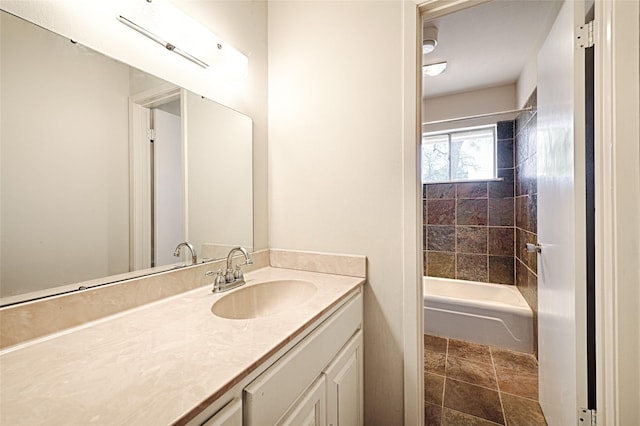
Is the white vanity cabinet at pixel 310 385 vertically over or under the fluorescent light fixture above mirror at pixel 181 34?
under

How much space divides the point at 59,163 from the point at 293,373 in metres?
0.91

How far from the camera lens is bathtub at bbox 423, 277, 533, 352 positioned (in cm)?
211

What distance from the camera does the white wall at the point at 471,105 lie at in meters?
2.76

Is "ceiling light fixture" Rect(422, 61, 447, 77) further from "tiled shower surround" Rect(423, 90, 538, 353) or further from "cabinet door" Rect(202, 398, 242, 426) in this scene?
"cabinet door" Rect(202, 398, 242, 426)

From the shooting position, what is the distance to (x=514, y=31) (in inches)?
76.4

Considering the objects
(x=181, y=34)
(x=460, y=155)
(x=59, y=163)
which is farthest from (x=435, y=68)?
(x=59, y=163)

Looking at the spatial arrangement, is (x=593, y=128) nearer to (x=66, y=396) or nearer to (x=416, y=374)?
(x=416, y=374)

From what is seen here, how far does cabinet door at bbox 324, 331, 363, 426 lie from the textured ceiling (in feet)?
6.60

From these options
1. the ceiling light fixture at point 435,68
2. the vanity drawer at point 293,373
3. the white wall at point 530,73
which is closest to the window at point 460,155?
the white wall at point 530,73

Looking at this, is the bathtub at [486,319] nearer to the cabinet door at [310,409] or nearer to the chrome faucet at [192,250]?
the cabinet door at [310,409]

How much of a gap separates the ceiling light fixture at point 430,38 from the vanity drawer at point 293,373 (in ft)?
6.20

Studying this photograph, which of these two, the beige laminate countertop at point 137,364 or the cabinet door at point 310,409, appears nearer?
the beige laminate countertop at point 137,364

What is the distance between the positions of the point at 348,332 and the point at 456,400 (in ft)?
3.57

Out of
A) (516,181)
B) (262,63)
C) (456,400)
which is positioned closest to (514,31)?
(516,181)
